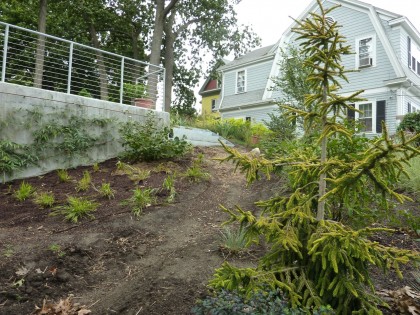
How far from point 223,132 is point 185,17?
27.9ft

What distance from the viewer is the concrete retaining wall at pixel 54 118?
621 cm

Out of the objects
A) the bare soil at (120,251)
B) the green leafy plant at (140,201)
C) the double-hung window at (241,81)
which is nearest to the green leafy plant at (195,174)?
the bare soil at (120,251)

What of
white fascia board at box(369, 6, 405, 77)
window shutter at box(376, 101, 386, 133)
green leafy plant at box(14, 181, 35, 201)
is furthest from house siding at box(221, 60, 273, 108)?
green leafy plant at box(14, 181, 35, 201)

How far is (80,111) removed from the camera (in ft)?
23.1

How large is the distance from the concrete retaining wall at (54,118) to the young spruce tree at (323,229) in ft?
17.9

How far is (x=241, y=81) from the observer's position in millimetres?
18562

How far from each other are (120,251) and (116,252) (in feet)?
0.14

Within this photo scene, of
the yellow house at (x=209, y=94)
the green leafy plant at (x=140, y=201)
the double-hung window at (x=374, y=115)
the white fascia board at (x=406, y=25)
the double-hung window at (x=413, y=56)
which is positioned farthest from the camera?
the yellow house at (x=209, y=94)

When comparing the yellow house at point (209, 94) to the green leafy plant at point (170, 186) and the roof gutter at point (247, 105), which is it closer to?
the roof gutter at point (247, 105)

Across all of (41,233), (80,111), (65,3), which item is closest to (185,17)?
(65,3)

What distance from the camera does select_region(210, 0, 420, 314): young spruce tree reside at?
170 centimetres

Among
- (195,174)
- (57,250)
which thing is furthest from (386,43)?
(57,250)

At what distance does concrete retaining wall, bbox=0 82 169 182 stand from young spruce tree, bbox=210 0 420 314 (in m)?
5.47

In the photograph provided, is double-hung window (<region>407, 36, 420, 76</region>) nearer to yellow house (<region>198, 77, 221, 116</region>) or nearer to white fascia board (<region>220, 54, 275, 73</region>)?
white fascia board (<region>220, 54, 275, 73</region>)
